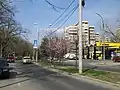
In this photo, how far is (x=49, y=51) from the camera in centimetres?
5703

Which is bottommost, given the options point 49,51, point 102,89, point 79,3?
point 102,89

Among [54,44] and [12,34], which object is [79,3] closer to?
[54,44]

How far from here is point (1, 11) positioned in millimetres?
24141

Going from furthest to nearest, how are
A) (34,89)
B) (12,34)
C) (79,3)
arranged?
(12,34) → (79,3) → (34,89)

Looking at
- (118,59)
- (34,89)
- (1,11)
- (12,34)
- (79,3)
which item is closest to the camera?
(34,89)

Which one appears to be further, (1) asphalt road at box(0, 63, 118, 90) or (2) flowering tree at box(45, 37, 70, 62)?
(2) flowering tree at box(45, 37, 70, 62)

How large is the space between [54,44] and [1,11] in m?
32.8

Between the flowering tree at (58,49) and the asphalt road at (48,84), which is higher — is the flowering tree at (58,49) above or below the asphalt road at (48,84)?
above

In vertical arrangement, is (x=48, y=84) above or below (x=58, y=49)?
below

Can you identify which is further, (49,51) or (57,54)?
(49,51)

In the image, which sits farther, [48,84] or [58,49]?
[58,49]

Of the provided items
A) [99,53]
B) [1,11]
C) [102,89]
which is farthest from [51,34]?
[102,89]

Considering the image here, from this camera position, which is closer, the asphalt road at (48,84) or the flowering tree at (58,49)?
the asphalt road at (48,84)

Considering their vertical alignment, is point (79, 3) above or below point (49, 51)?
above
